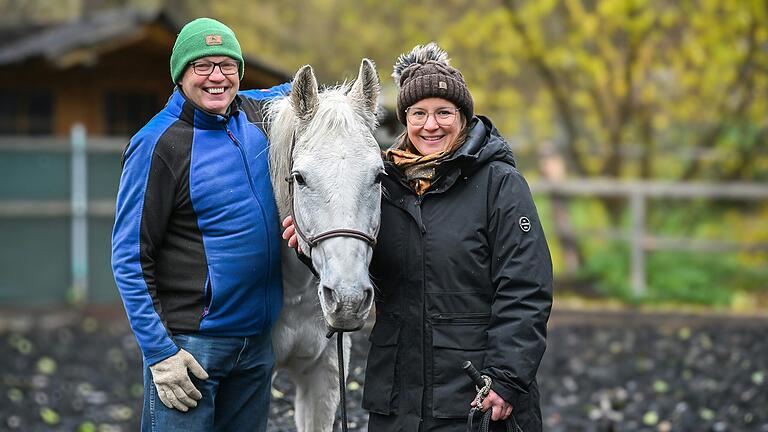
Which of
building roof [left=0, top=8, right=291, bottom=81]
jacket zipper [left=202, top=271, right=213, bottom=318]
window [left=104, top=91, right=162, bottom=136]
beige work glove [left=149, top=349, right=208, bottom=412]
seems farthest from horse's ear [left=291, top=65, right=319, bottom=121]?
window [left=104, top=91, right=162, bottom=136]

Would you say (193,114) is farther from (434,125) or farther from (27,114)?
(27,114)

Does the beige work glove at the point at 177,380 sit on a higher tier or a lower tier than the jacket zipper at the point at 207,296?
lower

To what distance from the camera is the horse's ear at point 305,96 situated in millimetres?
3400

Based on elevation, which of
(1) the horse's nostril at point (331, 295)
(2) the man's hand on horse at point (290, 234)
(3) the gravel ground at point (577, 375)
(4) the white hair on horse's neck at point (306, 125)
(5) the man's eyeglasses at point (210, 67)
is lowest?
(3) the gravel ground at point (577, 375)

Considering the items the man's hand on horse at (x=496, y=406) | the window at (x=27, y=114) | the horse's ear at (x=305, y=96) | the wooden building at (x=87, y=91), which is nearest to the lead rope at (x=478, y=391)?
the man's hand on horse at (x=496, y=406)

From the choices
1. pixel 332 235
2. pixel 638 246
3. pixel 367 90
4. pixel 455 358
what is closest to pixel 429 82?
pixel 367 90

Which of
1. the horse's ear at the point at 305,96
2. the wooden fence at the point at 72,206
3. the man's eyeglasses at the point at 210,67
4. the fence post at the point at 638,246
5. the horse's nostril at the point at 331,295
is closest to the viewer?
the horse's nostril at the point at 331,295

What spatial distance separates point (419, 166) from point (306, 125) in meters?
0.40

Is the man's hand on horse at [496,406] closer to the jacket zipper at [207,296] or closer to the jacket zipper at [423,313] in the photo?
the jacket zipper at [423,313]

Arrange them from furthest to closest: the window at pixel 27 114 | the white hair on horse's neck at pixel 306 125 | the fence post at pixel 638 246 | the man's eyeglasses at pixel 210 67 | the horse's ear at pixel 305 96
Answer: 1. the window at pixel 27 114
2. the fence post at pixel 638 246
3. the man's eyeglasses at pixel 210 67
4. the horse's ear at pixel 305 96
5. the white hair on horse's neck at pixel 306 125

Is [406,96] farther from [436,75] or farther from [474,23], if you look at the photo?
[474,23]

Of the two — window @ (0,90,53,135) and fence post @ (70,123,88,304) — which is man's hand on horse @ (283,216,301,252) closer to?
fence post @ (70,123,88,304)

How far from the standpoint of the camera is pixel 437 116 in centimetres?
343

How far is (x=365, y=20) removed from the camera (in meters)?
17.2
